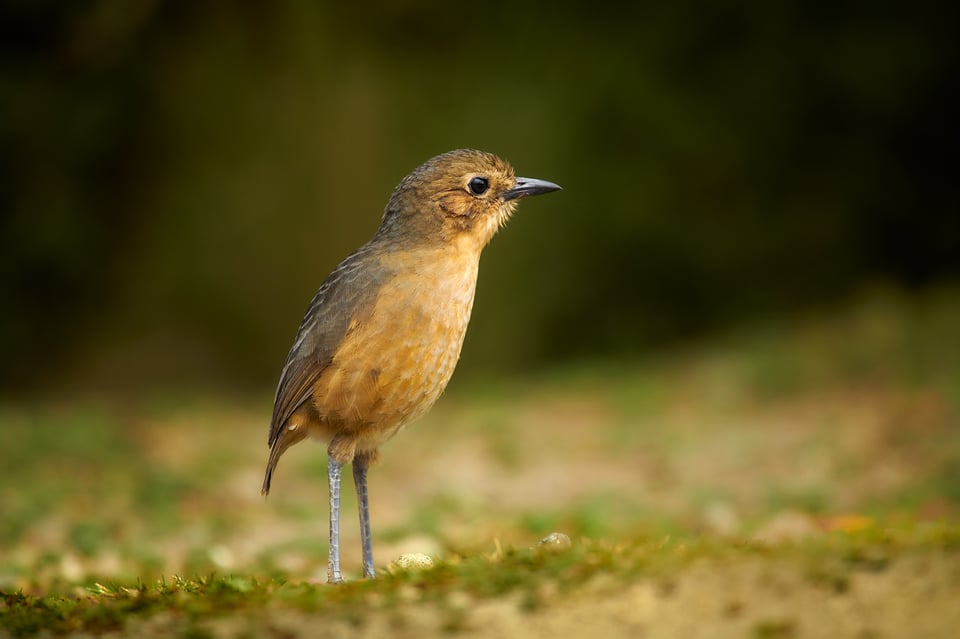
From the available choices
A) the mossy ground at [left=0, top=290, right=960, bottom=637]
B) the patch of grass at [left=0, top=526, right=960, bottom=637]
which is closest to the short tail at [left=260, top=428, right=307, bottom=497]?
the mossy ground at [left=0, top=290, right=960, bottom=637]

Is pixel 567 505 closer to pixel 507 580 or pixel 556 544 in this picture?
pixel 556 544

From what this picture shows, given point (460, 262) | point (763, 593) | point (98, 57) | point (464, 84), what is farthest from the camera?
point (464, 84)

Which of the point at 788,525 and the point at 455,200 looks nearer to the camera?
the point at 455,200

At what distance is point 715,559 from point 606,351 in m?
11.0

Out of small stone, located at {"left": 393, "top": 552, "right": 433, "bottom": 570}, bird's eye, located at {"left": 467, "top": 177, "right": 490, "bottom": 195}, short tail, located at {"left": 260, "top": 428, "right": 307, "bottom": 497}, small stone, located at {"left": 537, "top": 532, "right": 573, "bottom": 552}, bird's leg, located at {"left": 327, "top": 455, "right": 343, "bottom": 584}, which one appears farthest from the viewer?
bird's eye, located at {"left": 467, "top": 177, "right": 490, "bottom": 195}

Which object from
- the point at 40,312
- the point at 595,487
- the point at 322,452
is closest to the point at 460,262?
the point at 595,487

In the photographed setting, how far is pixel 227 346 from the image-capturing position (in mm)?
14828

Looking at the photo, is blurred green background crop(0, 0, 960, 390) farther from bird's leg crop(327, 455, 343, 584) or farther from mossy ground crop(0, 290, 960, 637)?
bird's leg crop(327, 455, 343, 584)

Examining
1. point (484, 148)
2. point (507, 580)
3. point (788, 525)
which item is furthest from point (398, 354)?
point (484, 148)

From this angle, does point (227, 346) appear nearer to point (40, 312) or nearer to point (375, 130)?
point (40, 312)

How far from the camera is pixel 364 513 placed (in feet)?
16.2

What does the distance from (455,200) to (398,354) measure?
0.89 metres

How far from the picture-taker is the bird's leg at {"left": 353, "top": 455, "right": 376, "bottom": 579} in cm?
476

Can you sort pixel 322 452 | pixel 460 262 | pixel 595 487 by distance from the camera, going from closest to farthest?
pixel 460 262, pixel 595 487, pixel 322 452
